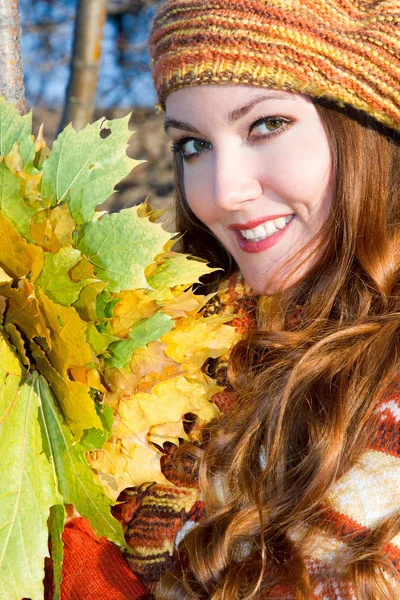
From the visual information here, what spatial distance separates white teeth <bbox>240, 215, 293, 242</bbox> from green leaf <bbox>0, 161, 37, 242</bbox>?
0.61 m

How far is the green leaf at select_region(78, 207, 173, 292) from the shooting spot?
4.65 ft

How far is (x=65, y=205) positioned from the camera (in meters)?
1.42

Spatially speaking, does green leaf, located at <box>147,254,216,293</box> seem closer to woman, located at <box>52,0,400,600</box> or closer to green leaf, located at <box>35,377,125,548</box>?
woman, located at <box>52,0,400,600</box>

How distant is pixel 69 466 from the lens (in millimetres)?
1420

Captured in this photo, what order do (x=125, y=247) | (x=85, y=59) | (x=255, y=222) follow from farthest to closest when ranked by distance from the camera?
(x=85, y=59), (x=255, y=222), (x=125, y=247)

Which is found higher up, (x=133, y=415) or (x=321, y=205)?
(x=321, y=205)

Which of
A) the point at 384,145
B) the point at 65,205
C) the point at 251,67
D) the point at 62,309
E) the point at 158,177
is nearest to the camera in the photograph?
the point at 62,309

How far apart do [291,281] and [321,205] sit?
21 centimetres

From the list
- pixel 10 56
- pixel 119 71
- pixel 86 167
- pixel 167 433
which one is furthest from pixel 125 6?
pixel 167 433

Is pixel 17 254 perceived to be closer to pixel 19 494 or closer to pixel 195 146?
pixel 19 494

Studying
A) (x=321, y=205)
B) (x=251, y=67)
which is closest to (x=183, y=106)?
(x=251, y=67)

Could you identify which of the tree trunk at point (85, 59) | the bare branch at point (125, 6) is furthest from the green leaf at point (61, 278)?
the bare branch at point (125, 6)

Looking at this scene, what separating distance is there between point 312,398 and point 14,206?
0.74 meters

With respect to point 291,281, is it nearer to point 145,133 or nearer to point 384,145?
point 384,145
